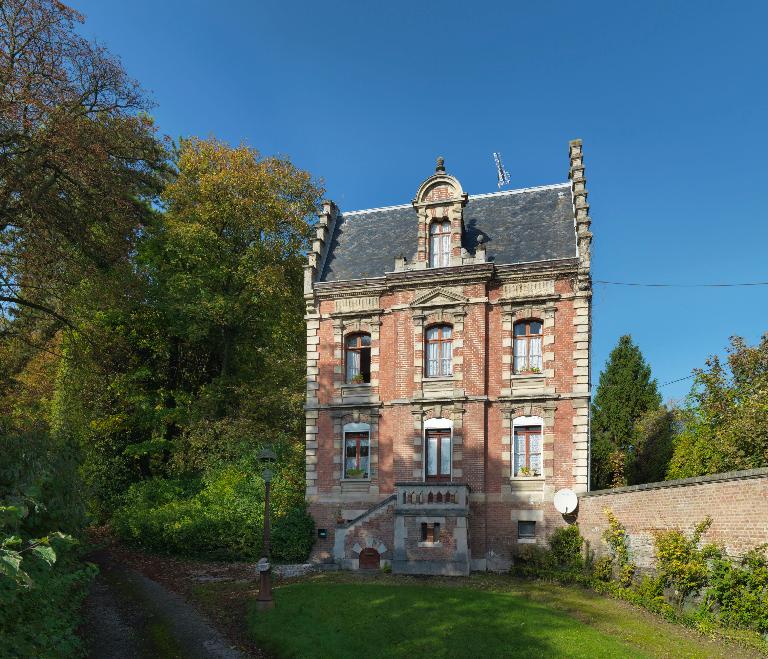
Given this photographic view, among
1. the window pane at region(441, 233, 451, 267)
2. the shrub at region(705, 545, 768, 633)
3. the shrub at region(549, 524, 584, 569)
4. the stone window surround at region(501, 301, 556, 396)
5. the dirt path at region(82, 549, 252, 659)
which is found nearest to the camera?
the dirt path at region(82, 549, 252, 659)

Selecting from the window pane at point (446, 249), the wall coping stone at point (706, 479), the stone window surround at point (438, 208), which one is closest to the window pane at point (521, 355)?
the stone window surround at point (438, 208)

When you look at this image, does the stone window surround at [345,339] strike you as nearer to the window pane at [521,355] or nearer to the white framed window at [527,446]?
the window pane at [521,355]

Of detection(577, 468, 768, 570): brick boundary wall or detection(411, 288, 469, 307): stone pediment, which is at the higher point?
detection(411, 288, 469, 307): stone pediment

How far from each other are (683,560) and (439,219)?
15046 mm

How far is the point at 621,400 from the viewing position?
35.2 metres

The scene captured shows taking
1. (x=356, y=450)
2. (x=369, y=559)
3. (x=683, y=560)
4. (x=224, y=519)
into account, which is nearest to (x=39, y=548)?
(x=683, y=560)

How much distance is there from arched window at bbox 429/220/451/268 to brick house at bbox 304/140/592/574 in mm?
56

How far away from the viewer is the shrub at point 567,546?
879 inches

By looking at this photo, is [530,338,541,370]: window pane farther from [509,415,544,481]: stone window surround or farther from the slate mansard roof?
the slate mansard roof

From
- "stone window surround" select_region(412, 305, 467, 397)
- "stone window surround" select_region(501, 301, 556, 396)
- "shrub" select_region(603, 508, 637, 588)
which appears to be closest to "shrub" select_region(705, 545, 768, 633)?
"shrub" select_region(603, 508, 637, 588)

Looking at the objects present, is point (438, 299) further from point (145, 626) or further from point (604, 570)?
point (145, 626)

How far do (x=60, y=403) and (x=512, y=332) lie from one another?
72.1 feet

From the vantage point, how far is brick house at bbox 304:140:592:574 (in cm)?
2370

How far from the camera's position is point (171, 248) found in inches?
1308
